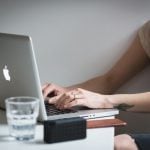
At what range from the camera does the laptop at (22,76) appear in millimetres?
1136

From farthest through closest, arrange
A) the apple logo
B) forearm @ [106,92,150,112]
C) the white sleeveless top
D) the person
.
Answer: the white sleeveless top, forearm @ [106,92,150,112], the person, the apple logo

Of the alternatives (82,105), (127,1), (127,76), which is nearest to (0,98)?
(82,105)

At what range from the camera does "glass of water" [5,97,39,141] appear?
1083 millimetres

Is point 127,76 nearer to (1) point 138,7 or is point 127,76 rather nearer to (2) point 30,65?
(1) point 138,7

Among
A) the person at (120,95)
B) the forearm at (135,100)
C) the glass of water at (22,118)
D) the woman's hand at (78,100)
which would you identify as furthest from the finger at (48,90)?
the glass of water at (22,118)

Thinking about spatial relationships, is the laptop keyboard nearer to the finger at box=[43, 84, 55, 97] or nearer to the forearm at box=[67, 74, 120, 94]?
the finger at box=[43, 84, 55, 97]

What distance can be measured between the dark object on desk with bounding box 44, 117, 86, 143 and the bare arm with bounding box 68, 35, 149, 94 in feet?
2.89

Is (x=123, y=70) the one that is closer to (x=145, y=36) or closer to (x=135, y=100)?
(x=145, y=36)

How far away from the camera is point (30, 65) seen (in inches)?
44.6

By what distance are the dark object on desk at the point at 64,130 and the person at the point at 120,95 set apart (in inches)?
9.7

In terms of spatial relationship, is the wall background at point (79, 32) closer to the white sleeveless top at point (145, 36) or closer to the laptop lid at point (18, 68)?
the white sleeveless top at point (145, 36)

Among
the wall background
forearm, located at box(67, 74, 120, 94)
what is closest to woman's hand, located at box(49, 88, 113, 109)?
forearm, located at box(67, 74, 120, 94)

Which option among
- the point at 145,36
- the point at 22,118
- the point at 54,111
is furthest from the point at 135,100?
the point at 22,118

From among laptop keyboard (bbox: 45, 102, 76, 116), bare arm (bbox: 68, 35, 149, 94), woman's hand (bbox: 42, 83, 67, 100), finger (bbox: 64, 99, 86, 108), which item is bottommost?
laptop keyboard (bbox: 45, 102, 76, 116)
